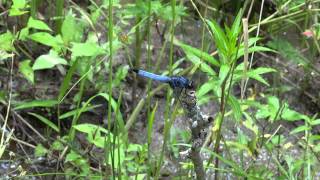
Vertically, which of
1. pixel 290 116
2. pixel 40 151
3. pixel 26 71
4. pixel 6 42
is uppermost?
pixel 6 42

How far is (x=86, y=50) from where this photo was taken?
5.63ft

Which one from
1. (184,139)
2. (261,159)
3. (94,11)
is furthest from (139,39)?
(261,159)

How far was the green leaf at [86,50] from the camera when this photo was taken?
170cm

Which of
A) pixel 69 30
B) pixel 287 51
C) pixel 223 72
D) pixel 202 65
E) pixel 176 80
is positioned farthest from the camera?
pixel 287 51

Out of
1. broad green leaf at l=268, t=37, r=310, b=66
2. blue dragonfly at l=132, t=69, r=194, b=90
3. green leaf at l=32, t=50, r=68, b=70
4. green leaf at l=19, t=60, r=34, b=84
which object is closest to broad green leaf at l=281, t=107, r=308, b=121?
broad green leaf at l=268, t=37, r=310, b=66

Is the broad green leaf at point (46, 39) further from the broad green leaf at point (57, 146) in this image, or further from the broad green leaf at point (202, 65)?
the broad green leaf at point (202, 65)

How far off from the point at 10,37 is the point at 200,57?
585 millimetres

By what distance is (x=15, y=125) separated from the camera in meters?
1.92

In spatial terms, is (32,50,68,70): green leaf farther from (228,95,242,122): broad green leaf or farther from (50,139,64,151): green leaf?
(228,95,242,122): broad green leaf

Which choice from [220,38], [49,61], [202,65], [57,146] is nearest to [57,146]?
[57,146]

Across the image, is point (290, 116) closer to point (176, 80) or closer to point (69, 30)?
point (176, 80)

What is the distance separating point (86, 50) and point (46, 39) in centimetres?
13

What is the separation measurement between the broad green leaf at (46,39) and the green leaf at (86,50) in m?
0.07

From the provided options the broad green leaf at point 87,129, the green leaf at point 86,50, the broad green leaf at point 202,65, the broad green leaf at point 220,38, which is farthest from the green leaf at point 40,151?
the broad green leaf at point 220,38
